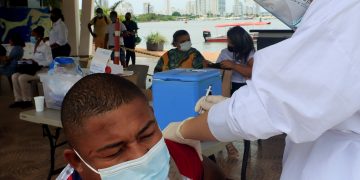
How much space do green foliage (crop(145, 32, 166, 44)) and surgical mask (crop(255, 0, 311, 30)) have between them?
503 inches

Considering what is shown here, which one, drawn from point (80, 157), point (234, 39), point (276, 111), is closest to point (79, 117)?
point (80, 157)

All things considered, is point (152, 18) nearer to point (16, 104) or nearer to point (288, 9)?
point (16, 104)

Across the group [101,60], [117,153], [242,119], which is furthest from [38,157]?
[242,119]

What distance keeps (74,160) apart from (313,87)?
0.60 m

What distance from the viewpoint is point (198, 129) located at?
1.00 meters

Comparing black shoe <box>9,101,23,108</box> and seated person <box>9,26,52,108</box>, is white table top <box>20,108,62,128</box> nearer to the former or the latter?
seated person <box>9,26,52,108</box>

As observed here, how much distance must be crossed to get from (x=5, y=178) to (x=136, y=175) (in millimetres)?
2817

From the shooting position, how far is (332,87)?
2.50 ft

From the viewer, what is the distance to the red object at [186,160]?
1.03 m

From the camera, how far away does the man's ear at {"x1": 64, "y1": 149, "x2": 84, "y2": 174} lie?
988mm

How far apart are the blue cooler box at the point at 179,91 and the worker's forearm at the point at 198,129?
1594mm

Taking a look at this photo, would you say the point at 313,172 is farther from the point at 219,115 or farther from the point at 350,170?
the point at 219,115

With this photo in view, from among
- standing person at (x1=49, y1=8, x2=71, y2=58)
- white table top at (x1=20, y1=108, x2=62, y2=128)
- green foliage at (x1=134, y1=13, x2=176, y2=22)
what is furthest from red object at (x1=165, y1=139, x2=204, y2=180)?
green foliage at (x1=134, y1=13, x2=176, y2=22)

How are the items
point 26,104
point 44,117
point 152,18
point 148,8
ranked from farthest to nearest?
1. point 152,18
2. point 148,8
3. point 26,104
4. point 44,117
